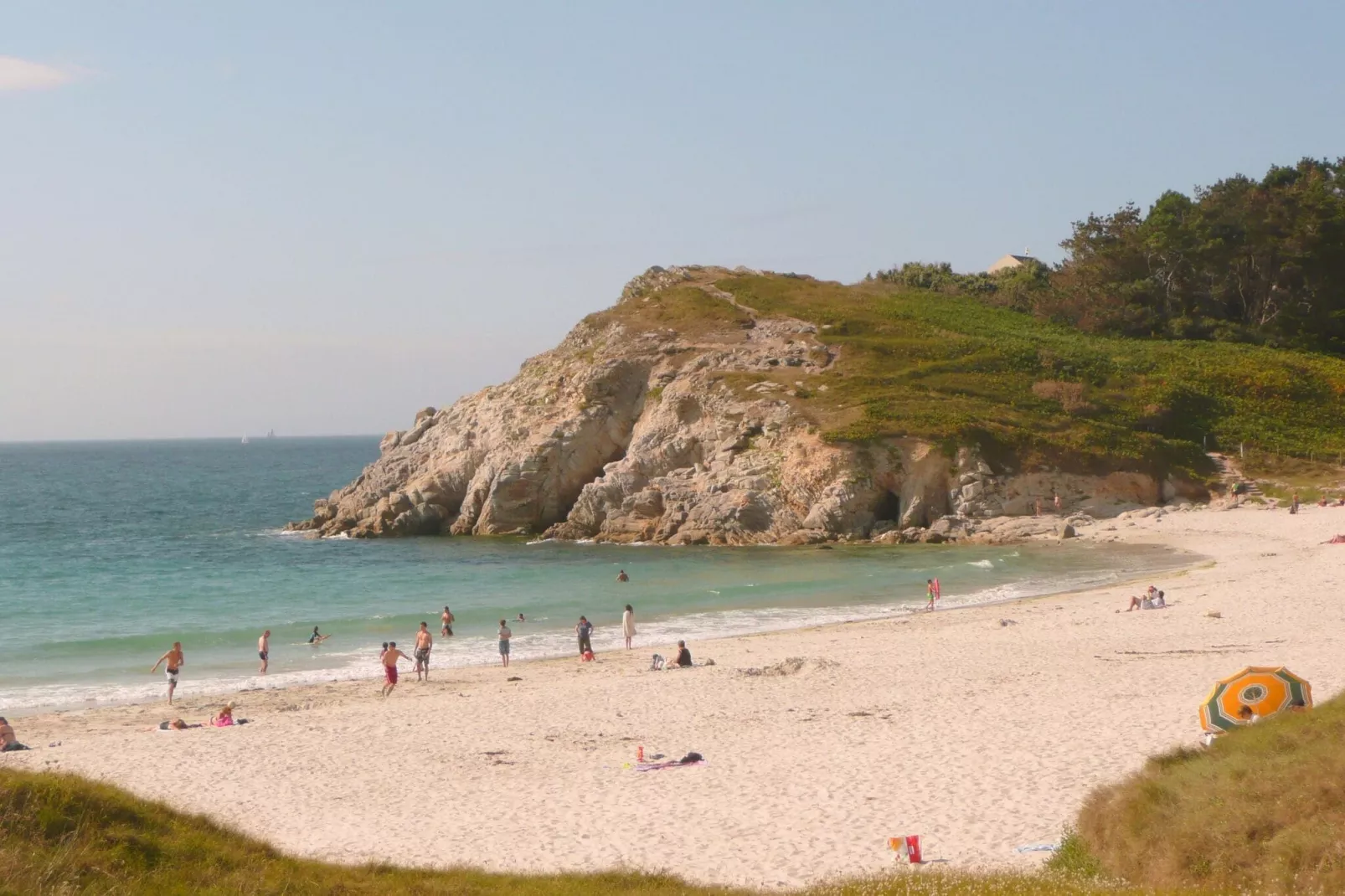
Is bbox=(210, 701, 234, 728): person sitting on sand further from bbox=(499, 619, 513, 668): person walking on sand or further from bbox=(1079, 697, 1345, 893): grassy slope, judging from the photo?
bbox=(1079, 697, 1345, 893): grassy slope

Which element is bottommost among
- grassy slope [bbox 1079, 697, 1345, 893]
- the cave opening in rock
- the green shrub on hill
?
grassy slope [bbox 1079, 697, 1345, 893]

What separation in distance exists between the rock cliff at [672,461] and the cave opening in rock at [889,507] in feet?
0.25

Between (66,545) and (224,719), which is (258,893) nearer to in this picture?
(224,719)

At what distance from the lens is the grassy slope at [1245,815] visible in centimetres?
822

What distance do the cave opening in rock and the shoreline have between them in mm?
13403

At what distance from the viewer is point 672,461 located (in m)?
54.3

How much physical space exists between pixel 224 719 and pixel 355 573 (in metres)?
24.0

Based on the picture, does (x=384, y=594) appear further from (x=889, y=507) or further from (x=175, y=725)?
(x=889, y=507)

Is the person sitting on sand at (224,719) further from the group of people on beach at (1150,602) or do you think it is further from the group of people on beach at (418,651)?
the group of people on beach at (1150,602)

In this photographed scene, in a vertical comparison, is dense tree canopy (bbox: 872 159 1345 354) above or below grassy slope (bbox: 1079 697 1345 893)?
above

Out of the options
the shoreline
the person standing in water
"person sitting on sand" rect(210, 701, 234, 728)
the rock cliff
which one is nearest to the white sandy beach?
"person sitting on sand" rect(210, 701, 234, 728)

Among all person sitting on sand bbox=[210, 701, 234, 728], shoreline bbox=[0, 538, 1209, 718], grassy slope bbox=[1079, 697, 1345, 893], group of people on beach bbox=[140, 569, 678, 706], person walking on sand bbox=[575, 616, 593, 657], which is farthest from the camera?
person walking on sand bbox=[575, 616, 593, 657]

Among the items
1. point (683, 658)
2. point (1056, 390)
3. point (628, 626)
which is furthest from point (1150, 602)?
point (1056, 390)

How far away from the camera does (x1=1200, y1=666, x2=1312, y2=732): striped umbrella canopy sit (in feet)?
41.0
